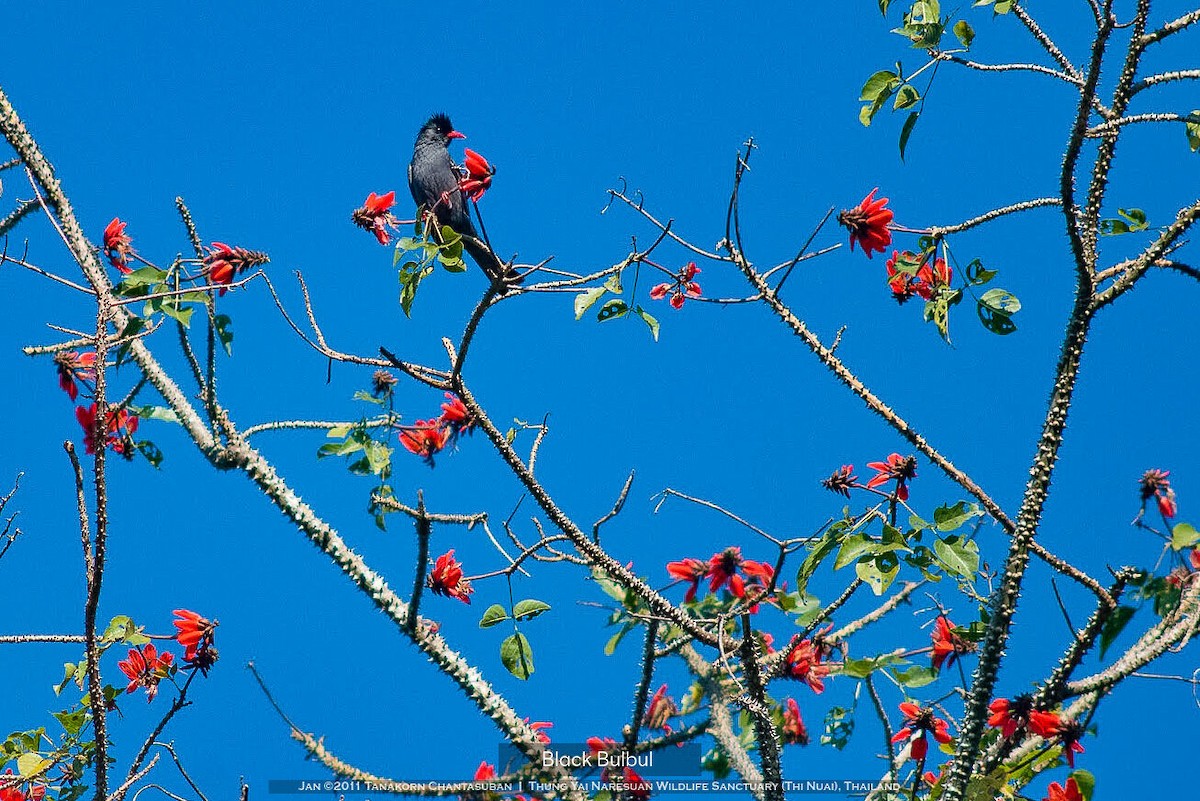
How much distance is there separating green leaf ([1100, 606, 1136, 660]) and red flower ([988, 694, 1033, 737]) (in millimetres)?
366

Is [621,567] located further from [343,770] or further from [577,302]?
[343,770]

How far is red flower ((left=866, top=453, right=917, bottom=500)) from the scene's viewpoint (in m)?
2.35

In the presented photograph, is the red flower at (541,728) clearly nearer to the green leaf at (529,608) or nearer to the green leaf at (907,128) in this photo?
the green leaf at (529,608)

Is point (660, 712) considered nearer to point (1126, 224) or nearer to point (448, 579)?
point (448, 579)

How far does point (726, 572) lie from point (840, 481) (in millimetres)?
408

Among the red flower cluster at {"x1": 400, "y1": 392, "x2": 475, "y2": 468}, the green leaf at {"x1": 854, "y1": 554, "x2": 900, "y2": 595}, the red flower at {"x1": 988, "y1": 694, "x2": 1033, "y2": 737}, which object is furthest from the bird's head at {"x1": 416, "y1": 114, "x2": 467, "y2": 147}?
the red flower at {"x1": 988, "y1": 694, "x2": 1033, "y2": 737}

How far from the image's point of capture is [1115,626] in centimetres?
168

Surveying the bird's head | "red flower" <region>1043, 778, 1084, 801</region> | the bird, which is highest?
the bird's head

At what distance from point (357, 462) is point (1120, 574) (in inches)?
70.8

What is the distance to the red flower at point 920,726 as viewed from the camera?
2.32 m

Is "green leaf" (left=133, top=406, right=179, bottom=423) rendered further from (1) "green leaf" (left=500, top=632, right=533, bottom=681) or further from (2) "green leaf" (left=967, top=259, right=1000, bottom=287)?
(2) "green leaf" (left=967, top=259, right=1000, bottom=287)

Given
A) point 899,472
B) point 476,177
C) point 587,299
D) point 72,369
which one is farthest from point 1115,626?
point 72,369

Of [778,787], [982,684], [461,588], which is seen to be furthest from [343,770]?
[982,684]

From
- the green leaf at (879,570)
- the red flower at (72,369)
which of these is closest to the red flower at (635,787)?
the green leaf at (879,570)
